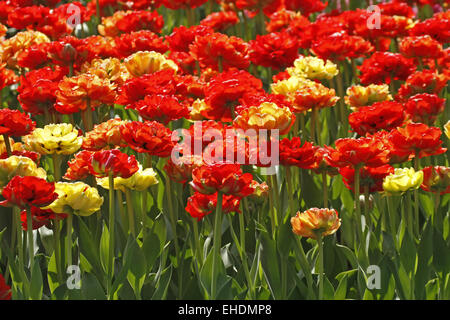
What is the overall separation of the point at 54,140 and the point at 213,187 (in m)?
0.63

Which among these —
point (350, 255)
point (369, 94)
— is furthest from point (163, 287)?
point (369, 94)

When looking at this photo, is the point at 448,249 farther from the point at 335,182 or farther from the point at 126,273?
the point at 126,273

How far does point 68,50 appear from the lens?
3.08 metres

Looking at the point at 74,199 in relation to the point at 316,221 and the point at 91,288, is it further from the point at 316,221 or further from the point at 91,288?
the point at 316,221

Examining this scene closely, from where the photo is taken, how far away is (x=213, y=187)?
6.34ft

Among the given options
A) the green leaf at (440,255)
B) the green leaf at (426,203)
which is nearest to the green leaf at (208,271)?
→ the green leaf at (440,255)

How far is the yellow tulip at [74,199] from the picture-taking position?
2092 millimetres

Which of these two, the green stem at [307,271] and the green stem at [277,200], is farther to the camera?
the green stem at [277,200]

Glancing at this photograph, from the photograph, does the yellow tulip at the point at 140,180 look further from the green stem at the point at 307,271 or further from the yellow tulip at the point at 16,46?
the yellow tulip at the point at 16,46

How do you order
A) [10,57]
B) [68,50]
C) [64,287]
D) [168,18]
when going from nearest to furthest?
[64,287]
[68,50]
[10,57]
[168,18]

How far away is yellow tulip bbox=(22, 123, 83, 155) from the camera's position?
7.67 feet

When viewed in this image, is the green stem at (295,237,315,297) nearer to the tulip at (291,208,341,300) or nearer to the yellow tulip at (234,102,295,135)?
the tulip at (291,208,341,300)
